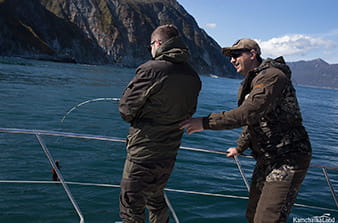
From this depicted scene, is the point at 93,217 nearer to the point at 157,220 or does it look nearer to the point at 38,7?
the point at 157,220

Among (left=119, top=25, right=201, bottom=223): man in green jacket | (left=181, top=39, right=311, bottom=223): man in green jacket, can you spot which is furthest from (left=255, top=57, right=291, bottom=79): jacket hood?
(left=119, top=25, right=201, bottom=223): man in green jacket

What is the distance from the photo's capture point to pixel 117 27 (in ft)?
511

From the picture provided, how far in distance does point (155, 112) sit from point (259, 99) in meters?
0.82

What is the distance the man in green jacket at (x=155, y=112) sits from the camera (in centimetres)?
229

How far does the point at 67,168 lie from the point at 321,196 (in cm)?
712

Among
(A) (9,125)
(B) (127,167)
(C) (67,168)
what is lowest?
(A) (9,125)

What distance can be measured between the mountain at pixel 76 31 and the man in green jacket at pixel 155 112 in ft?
352

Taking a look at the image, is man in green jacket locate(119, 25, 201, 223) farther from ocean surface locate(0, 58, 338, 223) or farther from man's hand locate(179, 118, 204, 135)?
ocean surface locate(0, 58, 338, 223)

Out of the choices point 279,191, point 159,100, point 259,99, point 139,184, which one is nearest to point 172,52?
point 159,100

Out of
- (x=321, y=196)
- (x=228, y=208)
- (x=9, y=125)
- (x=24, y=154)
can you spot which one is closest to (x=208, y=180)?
(x=228, y=208)

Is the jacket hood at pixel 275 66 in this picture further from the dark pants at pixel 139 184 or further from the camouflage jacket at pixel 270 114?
the dark pants at pixel 139 184

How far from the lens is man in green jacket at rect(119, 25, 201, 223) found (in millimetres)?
2289

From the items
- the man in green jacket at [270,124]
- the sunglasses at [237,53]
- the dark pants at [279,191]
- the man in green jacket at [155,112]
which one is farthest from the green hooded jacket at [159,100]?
the dark pants at [279,191]

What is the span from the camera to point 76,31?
463 feet
